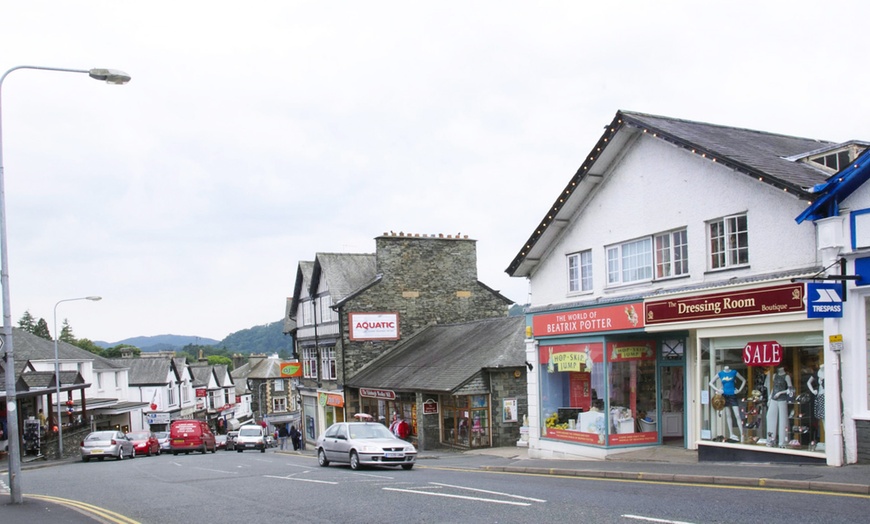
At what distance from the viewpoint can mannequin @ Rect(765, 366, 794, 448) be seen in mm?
16375

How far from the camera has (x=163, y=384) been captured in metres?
70.2

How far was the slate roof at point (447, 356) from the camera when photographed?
31188 millimetres

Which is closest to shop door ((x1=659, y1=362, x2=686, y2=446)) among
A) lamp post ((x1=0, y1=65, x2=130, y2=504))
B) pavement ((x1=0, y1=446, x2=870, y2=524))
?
pavement ((x1=0, y1=446, x2=870, y2=524))

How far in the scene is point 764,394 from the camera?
1702 centimetres

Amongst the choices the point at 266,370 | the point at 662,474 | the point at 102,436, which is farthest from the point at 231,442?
the point at 266,370

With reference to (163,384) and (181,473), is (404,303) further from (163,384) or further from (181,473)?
(163,384)

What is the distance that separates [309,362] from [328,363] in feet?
13.5

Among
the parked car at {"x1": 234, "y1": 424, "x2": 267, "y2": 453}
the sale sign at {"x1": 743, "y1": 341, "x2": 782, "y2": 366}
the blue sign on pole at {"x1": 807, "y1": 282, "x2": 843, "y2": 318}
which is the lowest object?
the parked car at {"x1": 234, "y1": 424, "x2": 267, "y2": 453}

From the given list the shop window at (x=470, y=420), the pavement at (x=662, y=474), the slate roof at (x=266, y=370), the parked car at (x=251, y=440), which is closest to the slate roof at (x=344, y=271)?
the parked car at (x=251, y=440)

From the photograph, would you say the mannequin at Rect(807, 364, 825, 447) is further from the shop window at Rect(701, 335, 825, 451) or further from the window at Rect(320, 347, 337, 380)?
the window at Rect(320, 347, 337, 380)

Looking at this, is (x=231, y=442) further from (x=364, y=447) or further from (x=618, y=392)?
(x=618, y=392)

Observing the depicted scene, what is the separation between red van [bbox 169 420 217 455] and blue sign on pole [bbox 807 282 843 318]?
3735 cm

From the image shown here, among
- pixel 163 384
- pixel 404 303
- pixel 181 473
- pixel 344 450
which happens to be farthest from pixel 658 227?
pixel 163 384

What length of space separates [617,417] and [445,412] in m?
Result: 12.2
